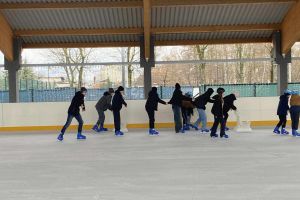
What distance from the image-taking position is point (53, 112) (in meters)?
15.3

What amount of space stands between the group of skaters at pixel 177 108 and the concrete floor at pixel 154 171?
46.4 inches

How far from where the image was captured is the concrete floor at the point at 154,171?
4.74 metres

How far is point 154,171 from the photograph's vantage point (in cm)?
627

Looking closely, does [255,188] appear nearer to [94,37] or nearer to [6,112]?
[6,112]

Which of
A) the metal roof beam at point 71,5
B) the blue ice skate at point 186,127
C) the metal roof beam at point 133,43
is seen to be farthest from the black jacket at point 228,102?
the metal roof beam at point 133,43

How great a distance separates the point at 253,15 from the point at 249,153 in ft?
33.0

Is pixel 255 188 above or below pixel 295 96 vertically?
below

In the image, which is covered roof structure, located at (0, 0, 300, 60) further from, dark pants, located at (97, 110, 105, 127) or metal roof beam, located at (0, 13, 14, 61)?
dark pants, located at (97, 110, 105, 127)

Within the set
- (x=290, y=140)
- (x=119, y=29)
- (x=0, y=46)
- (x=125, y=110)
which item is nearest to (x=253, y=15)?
(x=119, y=29)

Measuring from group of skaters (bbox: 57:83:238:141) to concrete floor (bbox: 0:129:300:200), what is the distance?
1.18 meters

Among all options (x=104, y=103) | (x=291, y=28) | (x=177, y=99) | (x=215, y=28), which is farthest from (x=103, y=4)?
(x=291, y=28)

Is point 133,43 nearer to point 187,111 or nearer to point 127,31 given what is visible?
point 127,31

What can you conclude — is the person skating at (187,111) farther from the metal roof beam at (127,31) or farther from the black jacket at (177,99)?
the metal roof beam at (127,31)

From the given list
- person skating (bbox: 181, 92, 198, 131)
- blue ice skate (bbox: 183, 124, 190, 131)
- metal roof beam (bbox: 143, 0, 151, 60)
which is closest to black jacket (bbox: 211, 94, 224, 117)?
person skating (bbox: 181, 92, 198, 131)
